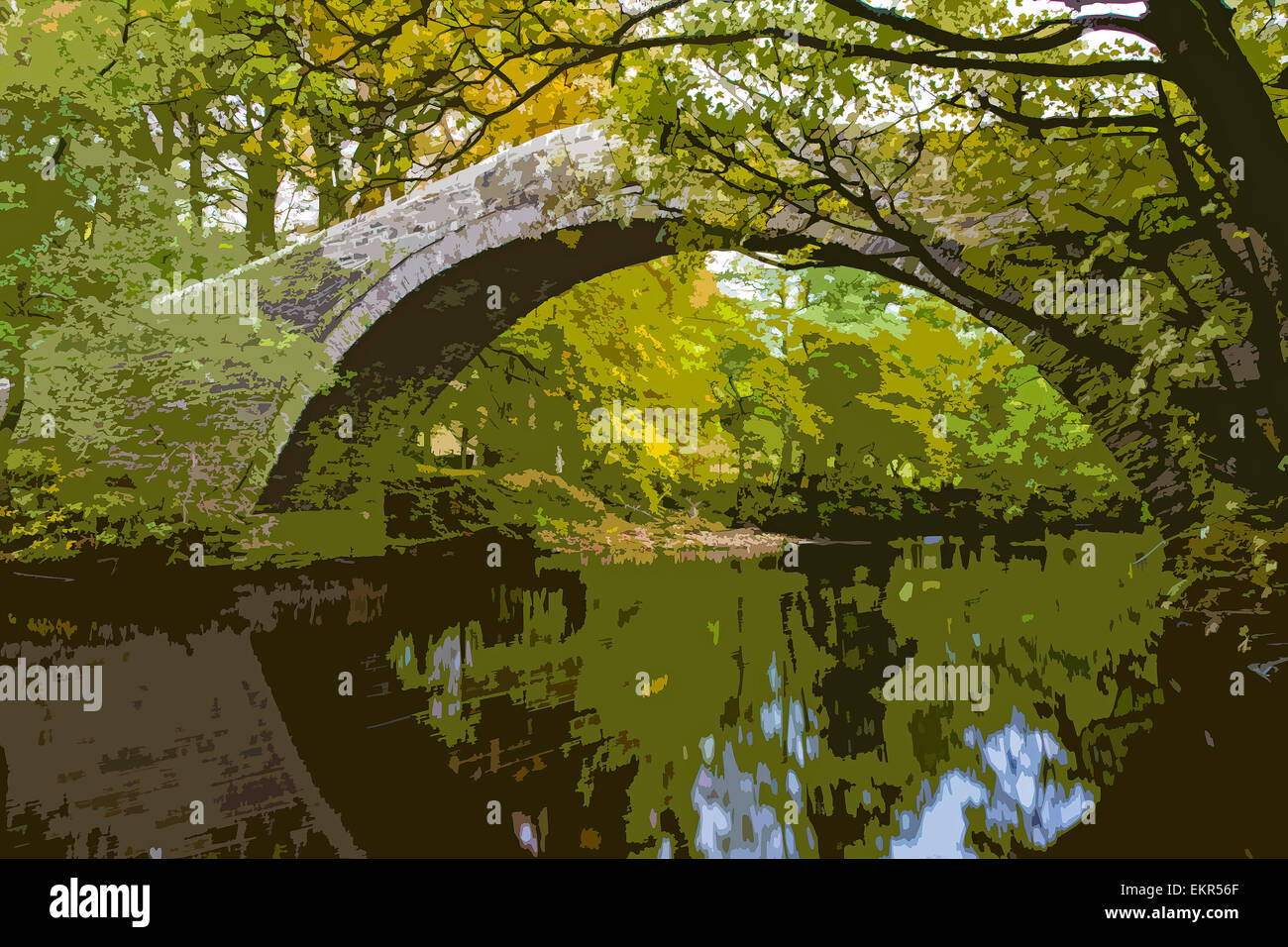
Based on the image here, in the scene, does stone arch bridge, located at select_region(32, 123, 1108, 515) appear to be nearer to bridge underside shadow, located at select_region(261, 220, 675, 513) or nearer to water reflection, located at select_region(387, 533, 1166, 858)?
bridge underside shadow, located at select_region(261, 220, 675, 513)

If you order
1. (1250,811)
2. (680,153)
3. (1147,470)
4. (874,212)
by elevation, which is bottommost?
(1250,811)

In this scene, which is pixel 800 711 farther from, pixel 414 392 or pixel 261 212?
pixel 261 212

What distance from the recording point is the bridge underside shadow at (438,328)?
8602 mm

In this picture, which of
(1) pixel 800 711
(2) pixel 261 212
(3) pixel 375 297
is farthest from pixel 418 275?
(1) pixel 800 711

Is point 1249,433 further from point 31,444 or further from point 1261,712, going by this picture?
point 31,444

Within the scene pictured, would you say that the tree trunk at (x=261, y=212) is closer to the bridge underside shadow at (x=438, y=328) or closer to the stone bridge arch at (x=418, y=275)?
the stone bridge arch at (x=418, y=275)

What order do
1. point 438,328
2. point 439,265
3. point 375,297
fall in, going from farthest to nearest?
point 438,328
point 375,297
point 439,265

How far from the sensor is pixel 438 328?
9984 millimetres

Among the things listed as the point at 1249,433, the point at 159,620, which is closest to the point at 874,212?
the point at 1249,433

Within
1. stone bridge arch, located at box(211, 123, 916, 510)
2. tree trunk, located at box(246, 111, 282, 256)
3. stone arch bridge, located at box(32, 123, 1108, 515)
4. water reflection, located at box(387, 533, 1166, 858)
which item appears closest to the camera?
water reflection, located at box(387, 533, 1166, 858)

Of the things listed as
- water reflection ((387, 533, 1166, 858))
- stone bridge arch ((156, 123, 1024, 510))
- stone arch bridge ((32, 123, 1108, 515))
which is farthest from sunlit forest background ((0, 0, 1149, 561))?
water reflection ((387, 533, 1166, 858))

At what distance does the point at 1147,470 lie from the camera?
5797 mm

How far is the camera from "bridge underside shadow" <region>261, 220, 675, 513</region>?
860 cm

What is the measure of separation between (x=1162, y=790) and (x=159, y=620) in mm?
7421
